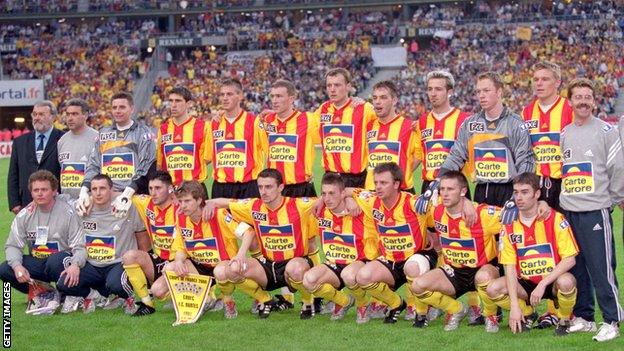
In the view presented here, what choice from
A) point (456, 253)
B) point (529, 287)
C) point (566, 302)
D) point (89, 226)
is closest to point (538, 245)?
point (529, 287)

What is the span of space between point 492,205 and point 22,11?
4586 cm

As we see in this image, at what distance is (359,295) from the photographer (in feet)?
26.2

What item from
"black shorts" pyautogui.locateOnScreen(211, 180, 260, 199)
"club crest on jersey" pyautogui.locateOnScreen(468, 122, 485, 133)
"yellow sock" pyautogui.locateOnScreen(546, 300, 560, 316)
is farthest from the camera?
"black shorts" pyautogui.locateOnScreen(211, 180, 260, 199)

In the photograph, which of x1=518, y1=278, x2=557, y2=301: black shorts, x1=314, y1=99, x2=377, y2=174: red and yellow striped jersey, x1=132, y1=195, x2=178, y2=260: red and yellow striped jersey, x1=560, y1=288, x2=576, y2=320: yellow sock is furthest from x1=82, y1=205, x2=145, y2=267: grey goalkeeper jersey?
x1=560, y1=288, x2=576, y2=320: yellow sock

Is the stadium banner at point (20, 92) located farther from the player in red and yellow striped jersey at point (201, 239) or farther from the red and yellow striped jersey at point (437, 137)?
the red and yellow striped jersey at point (437, 137)

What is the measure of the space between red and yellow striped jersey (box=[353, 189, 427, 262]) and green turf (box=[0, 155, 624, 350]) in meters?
0.58

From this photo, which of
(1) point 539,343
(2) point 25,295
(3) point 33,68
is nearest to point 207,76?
(3) point 33,68

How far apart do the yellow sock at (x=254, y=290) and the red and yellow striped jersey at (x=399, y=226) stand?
1095 millimetres

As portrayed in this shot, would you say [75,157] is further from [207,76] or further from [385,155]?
[207,76]

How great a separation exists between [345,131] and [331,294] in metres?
1.60

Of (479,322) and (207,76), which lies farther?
(207,76)

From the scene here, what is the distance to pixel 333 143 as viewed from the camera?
900 cm

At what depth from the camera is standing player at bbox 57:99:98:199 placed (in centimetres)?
945

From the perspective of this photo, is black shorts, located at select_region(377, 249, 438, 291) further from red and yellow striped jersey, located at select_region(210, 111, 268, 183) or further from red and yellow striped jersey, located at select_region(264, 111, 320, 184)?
red and yellow striped jersey, located at select_region(210, 111, 268, 183)
